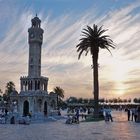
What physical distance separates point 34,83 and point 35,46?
895 centimetres

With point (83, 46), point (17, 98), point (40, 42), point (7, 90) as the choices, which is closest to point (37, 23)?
point (40, 42)

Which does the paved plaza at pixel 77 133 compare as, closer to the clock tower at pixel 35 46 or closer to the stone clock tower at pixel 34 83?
the stone clock tower at pixel 34 83

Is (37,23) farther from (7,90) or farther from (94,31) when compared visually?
(7,90)

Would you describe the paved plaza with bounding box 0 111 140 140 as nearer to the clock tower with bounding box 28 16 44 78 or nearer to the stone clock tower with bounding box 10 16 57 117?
the stone clock tower with bounding box 10 16 57 117

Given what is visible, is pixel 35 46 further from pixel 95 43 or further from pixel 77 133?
pixel 77 133

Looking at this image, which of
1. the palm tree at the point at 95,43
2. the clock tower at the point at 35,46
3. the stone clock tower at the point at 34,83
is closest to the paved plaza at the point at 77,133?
the palm tree at the point at 95,43

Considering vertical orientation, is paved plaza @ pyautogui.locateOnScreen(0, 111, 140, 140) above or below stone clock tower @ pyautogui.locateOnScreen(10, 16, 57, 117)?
below

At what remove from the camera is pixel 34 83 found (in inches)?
3565

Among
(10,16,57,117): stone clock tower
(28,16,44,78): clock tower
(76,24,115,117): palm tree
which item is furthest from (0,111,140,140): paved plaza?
(28,16,44,78): clock tower

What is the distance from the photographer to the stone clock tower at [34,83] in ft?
293

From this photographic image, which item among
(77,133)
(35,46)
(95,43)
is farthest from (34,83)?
(77,133)

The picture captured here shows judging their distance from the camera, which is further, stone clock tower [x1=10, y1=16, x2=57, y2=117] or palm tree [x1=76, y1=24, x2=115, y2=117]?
stone clock tower [x1=10, y1=16, x2=57, y2=117]

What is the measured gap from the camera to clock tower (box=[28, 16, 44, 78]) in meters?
89.9

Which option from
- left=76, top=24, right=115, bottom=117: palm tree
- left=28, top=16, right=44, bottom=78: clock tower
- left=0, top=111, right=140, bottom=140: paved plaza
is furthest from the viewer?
left=28, top=16, right=44, bottom=78: clock tower
